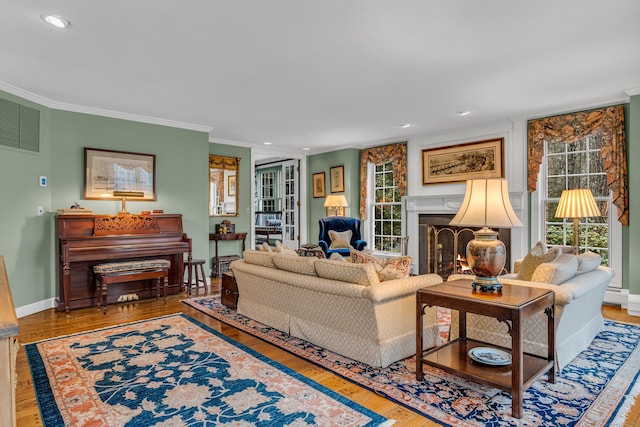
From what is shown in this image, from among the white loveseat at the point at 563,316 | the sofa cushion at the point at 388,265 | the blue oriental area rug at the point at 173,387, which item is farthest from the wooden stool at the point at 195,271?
the white loveseat at the point at 563,316

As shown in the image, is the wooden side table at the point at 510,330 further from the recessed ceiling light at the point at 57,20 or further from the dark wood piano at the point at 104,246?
the dark wood piano at the point at 104,246

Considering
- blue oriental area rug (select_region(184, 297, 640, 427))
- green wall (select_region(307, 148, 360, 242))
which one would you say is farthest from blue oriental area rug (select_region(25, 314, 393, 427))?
green wall (select_region(307, 148, 360, 242))

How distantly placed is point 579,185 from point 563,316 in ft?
10.2

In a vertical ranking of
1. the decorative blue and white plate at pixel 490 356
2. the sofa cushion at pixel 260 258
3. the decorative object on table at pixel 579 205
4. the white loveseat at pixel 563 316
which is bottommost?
the decorative blue and white plate at pixel 490 356

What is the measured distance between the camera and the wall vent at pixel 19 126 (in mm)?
3936

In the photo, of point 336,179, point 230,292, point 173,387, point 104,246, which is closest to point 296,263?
point 173,387

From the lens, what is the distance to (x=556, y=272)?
271cm

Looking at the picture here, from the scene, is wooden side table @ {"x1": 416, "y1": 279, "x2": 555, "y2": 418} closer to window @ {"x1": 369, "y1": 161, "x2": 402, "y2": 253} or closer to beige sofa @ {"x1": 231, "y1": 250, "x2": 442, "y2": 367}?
beige sofa @ {"x1": 231, "y1": 250, "x2": 442, "y2": 367}

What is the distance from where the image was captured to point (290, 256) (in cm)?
342

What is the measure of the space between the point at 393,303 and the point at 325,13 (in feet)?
6.80

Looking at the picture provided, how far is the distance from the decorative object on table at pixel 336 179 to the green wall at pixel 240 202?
1.71 metres

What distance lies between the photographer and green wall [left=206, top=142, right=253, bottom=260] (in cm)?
680

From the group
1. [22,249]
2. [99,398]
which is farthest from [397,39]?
[22,249]

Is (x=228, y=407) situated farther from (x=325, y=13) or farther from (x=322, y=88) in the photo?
(x=322, y=88)
